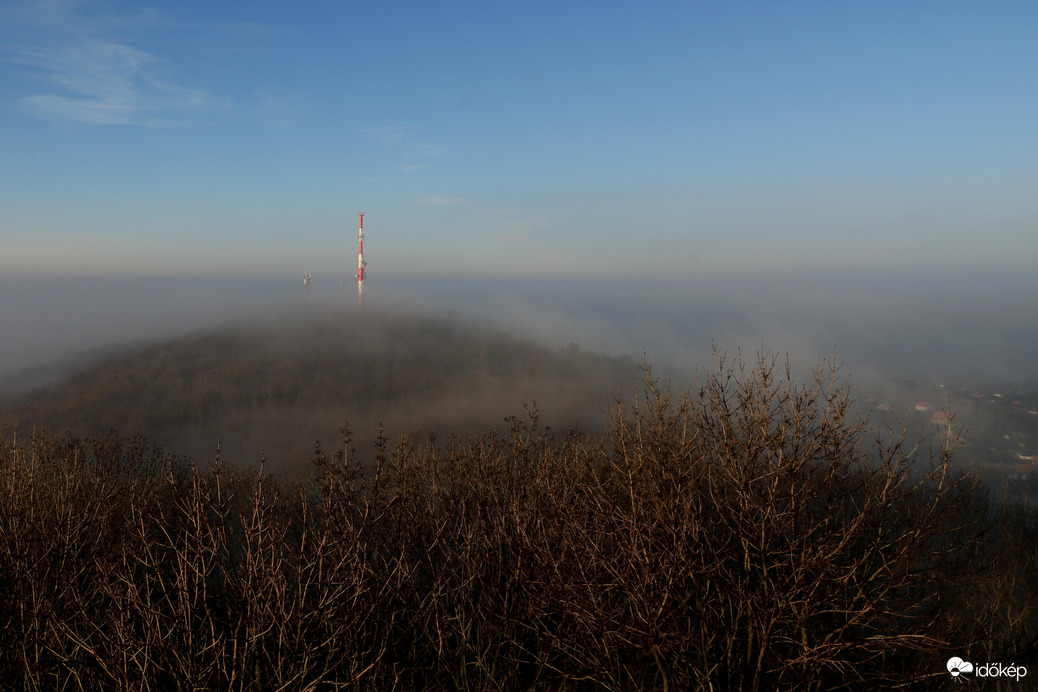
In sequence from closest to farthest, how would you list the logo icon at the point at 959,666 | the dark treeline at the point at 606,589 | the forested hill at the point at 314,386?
the dark treeline at the point at 606,589 → the logo icon at the point at 959,666 → the forested hill at the point at 314,386

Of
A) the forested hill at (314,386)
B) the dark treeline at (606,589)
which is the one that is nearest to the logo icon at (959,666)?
the dark treeline at (606,589)

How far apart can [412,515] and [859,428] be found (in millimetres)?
8649

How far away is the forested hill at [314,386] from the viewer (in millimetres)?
70000

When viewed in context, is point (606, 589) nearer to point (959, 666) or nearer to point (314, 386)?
point (959, 666)

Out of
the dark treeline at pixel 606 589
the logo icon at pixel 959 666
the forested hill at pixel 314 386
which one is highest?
the dark treeline at pixel 606 589

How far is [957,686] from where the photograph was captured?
8617 millimetres

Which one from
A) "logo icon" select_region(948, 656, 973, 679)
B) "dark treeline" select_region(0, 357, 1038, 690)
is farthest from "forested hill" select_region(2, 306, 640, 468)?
"logo icon" select_region(948, 656, 973, 679)

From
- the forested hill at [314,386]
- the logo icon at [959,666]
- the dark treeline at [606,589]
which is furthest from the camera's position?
the forested hill at [314,386]

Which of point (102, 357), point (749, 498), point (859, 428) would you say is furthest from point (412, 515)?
point (102, 357)

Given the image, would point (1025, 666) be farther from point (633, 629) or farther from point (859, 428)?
point (633, 629)

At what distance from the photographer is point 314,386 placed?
82.6m

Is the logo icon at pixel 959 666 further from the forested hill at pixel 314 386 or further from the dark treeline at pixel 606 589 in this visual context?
the forested hill at pixel 314 386

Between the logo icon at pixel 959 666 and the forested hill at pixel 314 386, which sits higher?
the logo icon at pixel 959 666

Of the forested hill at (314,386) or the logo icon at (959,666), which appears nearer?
the logo icon at (959,666)
